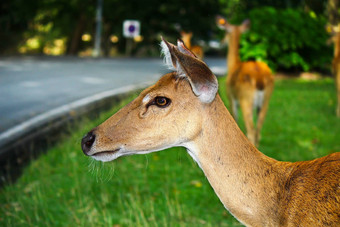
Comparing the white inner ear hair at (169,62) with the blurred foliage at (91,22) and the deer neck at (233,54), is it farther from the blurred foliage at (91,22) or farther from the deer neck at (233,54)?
the blurred foliage at (91,22)

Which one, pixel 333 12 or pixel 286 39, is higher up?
pixel 333 12

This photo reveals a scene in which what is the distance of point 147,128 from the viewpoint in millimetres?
2697

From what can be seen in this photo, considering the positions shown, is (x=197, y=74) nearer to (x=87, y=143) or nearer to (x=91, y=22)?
(x=87, y=143)

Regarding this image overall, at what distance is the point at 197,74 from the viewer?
8.17 feet

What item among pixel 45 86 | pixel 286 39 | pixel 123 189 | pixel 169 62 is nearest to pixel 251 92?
pixel 123 189

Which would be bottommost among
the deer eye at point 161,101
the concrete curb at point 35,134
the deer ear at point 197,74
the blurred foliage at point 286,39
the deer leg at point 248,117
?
the concrete curb at point 35,134

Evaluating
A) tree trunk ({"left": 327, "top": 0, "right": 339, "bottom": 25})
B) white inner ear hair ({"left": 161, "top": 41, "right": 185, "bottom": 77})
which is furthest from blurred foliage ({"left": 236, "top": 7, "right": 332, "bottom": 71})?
white inner ear hair ({"left": 161, "top": 41, "right": 185, "bottom": 77})

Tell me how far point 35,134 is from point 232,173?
4.89 meters

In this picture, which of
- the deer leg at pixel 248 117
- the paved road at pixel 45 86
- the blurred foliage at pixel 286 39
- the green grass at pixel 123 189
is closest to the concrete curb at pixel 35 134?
the green grass at pixel 123 189

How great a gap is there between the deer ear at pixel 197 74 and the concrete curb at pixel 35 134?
5.73 ft

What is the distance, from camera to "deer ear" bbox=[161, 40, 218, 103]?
2.45 m

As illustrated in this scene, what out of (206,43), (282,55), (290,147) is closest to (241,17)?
(282,55)

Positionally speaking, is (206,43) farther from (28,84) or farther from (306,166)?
(306,166)

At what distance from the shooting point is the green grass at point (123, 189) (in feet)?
15.1
